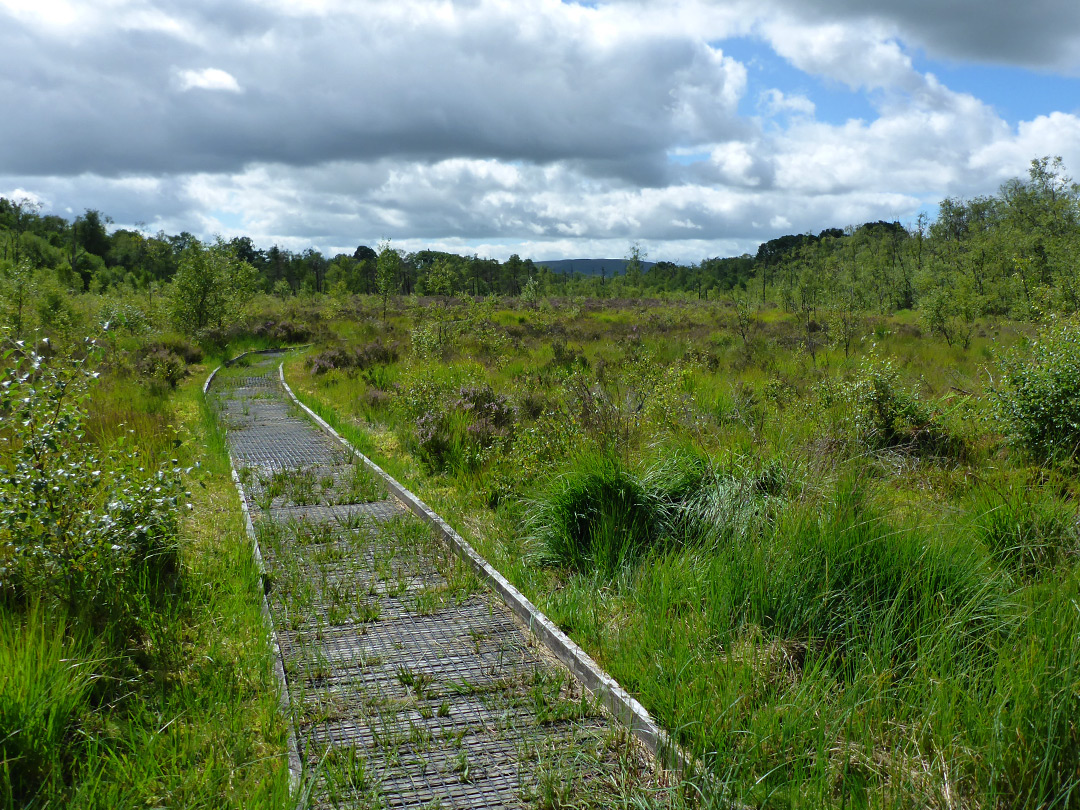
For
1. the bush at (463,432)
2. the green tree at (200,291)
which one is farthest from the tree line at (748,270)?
the bush at (463,432)

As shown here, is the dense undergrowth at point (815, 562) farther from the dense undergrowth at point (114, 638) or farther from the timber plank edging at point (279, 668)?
the dense undergrowth at point (114, 638)

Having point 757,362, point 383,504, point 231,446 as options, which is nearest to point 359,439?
point 231,446

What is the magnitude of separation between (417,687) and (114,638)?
179 cm

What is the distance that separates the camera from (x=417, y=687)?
409cm

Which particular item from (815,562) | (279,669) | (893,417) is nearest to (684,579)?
(815,562)

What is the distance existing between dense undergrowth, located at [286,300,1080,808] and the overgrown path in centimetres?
37

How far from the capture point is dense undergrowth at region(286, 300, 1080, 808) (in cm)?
306

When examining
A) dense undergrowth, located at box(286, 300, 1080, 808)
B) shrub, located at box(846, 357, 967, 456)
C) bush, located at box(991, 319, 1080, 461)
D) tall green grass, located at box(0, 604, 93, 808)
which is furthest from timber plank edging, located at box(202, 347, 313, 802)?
bush, located at box(991, 319, 1080, 461)

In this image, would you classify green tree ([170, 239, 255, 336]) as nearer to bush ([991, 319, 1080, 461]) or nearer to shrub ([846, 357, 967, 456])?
shrub ([846, 357, 967, 456])

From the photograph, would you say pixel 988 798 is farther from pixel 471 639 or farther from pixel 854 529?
pixel 471 639

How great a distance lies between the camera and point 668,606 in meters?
4.57

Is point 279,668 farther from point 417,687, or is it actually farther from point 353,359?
point 353,359

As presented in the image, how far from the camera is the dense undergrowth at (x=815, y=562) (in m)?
3.06

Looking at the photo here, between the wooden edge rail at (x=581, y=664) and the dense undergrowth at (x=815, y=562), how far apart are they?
106 millimetres
